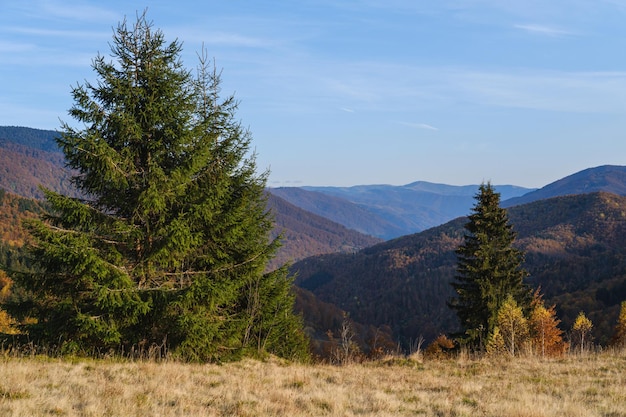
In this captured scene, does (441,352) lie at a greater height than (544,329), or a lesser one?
greater

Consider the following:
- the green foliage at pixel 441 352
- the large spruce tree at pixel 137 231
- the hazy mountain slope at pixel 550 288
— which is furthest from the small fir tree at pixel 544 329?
the hazy mountain slope at pixel 550 288

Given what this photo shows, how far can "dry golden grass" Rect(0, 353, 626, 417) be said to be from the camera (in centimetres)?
596

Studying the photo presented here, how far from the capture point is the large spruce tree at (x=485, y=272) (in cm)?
2722

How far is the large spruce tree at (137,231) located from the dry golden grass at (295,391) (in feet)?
6.70

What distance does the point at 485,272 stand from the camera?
91.0ft

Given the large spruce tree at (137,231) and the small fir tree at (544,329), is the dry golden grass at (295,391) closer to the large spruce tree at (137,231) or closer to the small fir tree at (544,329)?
the large spruce tree at (137,231)

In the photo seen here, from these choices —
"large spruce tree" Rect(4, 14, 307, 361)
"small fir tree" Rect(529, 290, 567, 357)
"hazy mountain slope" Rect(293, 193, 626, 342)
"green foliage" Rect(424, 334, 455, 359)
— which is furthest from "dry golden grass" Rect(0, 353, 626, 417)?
"hazy mountain slope" Rect(293, 193, 626, 342)

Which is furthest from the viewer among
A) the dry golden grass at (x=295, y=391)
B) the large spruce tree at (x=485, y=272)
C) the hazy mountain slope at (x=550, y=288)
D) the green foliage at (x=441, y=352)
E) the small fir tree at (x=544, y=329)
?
the hazy mountain slope at (x=550, y=288)

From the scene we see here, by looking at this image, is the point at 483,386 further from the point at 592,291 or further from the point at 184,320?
the point at 592,291

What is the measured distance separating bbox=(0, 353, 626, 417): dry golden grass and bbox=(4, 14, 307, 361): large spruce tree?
204cm

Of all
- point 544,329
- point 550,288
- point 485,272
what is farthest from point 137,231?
point 550,288

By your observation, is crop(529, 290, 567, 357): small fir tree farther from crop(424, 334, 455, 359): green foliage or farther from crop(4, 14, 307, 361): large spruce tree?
crop(4, 14, 307, 361): large spruce tree

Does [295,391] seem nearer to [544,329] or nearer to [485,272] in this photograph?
[485,272]

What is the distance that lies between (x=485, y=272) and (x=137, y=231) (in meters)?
21.8
